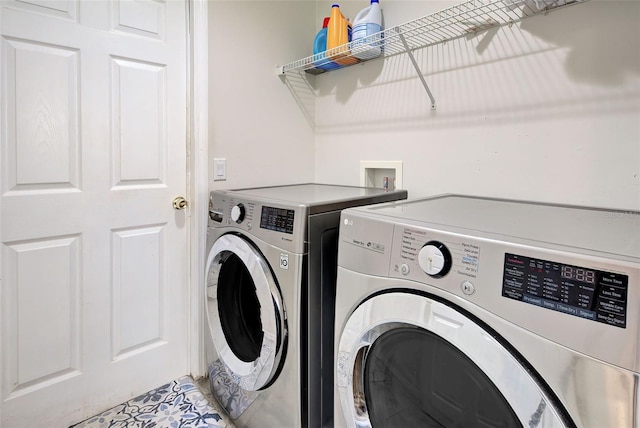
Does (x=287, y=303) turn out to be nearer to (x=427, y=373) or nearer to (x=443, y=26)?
(x=427, y=373)

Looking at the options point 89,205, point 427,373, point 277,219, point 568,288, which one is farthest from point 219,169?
point 568,288

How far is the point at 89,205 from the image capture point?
1.52 m

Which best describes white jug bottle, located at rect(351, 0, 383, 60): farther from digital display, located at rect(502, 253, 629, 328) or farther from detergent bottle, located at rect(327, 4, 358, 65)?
digital display, located at rect(502, 253, 629, 328)

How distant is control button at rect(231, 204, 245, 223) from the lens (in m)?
1.42

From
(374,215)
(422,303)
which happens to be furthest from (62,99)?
(422,303)

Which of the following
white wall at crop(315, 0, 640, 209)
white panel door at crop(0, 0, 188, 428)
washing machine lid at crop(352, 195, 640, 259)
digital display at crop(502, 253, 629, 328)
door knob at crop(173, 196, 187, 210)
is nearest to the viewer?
digital display at crop(502, 253, 629, 328)

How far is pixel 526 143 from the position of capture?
1.36 meters

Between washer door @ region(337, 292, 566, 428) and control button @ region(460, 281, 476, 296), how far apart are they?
0.05 m

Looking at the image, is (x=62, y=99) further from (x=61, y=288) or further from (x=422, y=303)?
(x=422, y=303)

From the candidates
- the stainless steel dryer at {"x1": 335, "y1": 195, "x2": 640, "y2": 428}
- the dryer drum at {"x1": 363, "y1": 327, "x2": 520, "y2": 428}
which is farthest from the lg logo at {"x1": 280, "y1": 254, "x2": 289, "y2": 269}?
the dryer drum at {"x1": 363, "y1": 327, "x2": 520, "y2": 428}

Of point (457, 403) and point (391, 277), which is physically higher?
point (391, 277)

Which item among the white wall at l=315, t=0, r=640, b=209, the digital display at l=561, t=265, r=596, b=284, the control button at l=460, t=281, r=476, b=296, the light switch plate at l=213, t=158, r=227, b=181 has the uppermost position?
the white wall at l=315, t=0, r=640, b=209

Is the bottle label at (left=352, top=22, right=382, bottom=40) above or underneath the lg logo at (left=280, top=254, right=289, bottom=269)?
above

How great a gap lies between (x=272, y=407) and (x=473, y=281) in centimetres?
97
